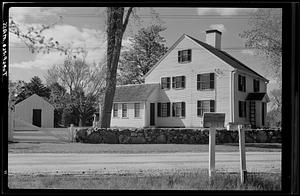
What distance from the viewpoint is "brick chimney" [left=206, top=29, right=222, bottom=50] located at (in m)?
6.76

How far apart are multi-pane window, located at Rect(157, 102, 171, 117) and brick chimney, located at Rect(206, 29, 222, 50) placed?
1367 millimetres

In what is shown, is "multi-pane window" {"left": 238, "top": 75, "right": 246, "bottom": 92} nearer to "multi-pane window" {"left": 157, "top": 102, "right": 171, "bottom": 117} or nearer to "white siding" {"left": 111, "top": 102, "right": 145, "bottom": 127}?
"multi-pane window" {"left": 157, "top": 102, "right": 171, "bottom": 117}

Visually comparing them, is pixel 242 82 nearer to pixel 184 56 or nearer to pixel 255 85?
pixel 255 85

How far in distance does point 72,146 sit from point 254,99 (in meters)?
3.71

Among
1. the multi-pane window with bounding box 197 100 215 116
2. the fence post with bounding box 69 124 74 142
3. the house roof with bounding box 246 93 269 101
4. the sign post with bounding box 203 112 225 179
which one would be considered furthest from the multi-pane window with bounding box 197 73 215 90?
the fence post with bounding box 69 124 74 142

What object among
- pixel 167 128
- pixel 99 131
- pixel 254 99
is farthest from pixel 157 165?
pixel 254 99

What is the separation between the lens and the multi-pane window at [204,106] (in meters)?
7.07

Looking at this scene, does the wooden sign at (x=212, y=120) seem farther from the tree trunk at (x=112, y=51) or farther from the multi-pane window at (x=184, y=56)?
the tree trunk at (x=112, y=51)

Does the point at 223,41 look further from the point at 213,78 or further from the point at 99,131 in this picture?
the point at 99,131

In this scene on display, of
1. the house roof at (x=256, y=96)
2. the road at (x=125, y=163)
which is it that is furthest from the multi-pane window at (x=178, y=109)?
the house roof at (x=256, y=96)

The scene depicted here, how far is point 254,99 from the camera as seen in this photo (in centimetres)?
691

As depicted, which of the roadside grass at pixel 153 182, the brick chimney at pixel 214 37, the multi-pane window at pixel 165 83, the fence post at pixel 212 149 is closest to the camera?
the roadside grass at pixel 153 182

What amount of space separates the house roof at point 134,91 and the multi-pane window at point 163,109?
33cm
